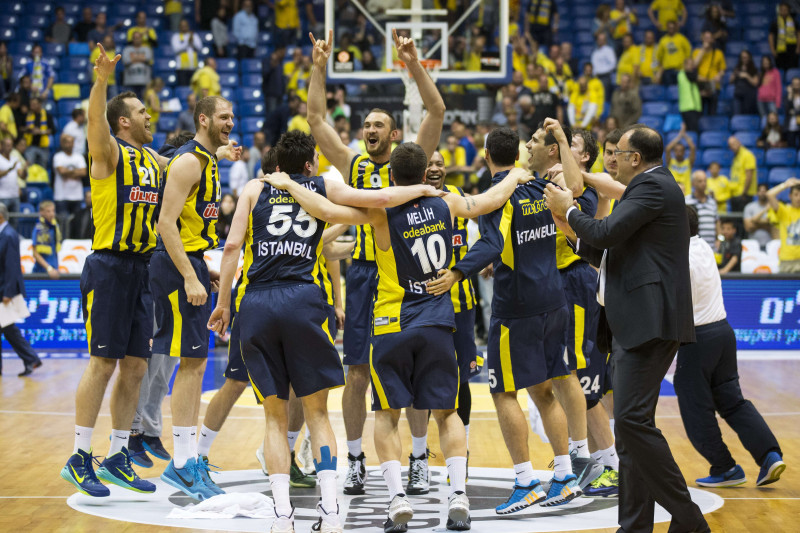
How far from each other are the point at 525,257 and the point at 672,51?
16.0 m

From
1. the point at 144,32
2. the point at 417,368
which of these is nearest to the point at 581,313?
the point at 417,368

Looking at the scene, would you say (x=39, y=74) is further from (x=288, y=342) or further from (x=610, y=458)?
(x=610, y=458)

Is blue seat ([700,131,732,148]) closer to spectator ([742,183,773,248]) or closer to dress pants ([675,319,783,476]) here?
spectator ([742,183,773,248])

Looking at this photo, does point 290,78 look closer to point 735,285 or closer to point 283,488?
point 735,285

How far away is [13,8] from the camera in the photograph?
75.8ft

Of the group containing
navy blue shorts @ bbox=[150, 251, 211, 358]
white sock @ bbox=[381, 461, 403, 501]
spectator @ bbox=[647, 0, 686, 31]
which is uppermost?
spectator @ bbox=[647, 0, 686, 31]

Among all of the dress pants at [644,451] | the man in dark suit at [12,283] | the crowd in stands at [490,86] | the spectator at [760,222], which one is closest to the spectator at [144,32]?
the crowd in stands at [490,86]

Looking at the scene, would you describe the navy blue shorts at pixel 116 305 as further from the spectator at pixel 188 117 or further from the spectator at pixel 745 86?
the spectator at pixel 745 86

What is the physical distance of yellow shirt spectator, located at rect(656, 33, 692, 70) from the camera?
21266 millimetres

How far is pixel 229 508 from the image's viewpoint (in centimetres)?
648

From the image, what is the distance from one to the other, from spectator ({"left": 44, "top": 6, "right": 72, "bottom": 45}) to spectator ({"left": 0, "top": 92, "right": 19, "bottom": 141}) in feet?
8.75

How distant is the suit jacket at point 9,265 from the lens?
42.7 feet

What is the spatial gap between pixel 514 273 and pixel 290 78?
15.0 meters

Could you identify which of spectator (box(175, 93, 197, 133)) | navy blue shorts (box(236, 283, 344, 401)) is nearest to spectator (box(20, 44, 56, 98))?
spectator (box(175, 93, 197, 133))
